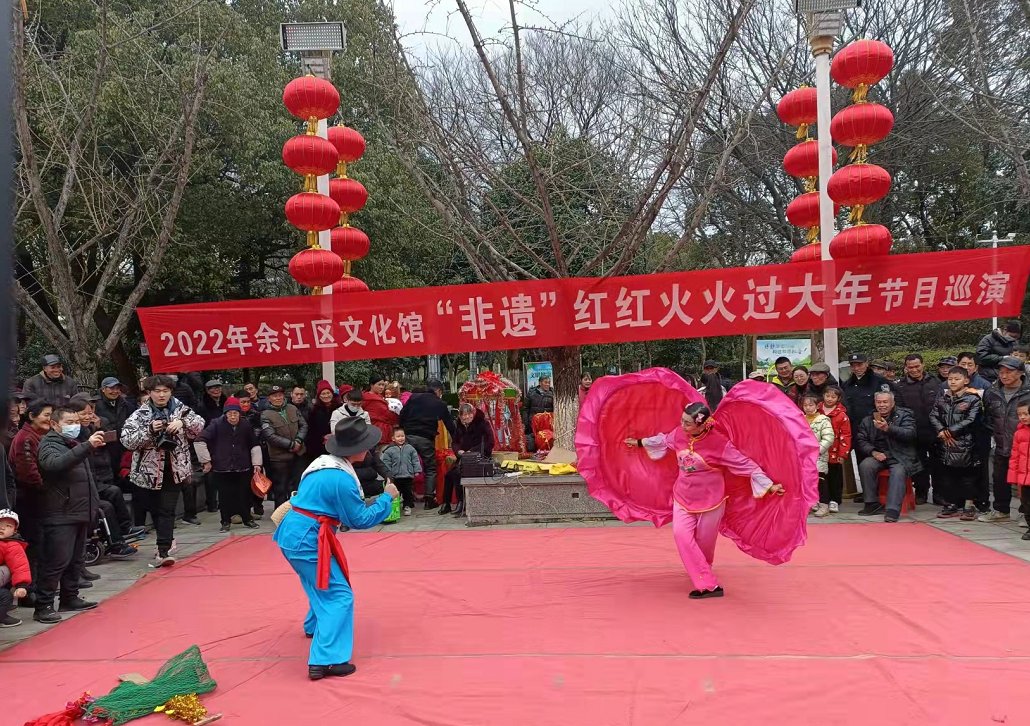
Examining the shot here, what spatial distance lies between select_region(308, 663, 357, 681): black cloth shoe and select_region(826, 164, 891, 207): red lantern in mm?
6918

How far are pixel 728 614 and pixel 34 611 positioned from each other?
4750 millimetres

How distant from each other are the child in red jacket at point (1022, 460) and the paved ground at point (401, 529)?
0.36m

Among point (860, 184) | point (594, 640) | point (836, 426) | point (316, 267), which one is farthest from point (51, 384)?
point (860, 184)

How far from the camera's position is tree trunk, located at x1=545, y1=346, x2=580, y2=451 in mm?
8586

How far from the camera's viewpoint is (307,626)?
15.5ft

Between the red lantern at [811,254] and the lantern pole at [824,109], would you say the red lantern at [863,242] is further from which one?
the red lantern at [811,254]

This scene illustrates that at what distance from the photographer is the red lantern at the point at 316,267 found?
28.2 feet

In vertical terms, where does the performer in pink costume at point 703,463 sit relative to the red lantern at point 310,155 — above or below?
below

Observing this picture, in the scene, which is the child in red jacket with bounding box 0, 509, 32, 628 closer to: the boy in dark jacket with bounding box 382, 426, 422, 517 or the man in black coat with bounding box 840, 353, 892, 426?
the boy in dark jacket with bounding box 382, 426, 422, 517

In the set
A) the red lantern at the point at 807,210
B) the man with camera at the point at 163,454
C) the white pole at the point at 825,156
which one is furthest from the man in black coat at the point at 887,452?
the man with camera at the point at 163,454

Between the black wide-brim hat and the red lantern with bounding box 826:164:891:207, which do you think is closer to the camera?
the black wide-brim hat

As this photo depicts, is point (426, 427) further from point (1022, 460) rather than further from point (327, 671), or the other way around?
point (1022, 460)

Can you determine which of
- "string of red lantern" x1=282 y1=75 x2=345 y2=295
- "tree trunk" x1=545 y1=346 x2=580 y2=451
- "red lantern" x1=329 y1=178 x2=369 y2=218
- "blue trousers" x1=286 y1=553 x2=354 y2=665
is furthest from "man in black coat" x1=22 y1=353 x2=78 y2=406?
"tree trunk" x1=545 y1=346 x2=580 y2=451

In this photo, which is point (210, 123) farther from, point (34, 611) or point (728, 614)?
point (728, 614)
